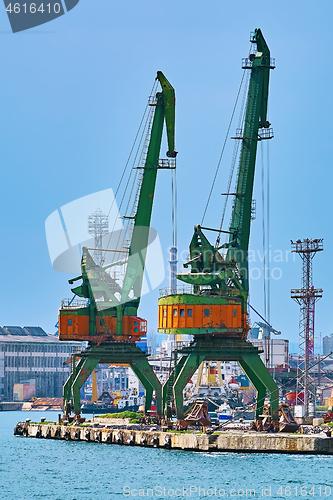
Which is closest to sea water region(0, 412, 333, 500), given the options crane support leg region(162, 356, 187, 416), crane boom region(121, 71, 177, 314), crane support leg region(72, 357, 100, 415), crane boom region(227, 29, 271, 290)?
crane support leg region(162, 356, 187, 416)

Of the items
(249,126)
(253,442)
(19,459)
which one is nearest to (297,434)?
(253,442)

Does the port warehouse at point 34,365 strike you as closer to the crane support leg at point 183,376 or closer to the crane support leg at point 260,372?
the crane support leg at point 260,372

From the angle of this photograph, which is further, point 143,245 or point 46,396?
point 46,396

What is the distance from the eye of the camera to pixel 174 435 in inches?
2623

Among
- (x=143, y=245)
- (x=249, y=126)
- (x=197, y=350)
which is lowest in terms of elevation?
(x=197, y=350)

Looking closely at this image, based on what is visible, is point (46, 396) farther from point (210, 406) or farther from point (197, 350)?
point (197, 350)

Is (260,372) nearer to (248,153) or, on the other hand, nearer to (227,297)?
(227,297)

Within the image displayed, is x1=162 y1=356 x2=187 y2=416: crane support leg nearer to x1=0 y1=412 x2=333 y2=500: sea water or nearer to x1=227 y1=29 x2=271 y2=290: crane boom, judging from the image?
x1=0 y1=412 x2=333 y2=500: sea water

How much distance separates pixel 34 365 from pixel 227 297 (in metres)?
97.4

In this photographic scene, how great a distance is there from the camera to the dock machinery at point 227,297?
71.6m

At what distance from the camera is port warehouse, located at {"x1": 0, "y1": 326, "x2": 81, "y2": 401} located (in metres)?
163

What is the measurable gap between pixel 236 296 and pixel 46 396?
9663cm

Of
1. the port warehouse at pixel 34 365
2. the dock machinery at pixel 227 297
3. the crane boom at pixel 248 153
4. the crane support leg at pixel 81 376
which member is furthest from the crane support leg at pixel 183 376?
the port warehouse at pixel 34 365

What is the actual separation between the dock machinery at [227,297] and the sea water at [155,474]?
8.02m
